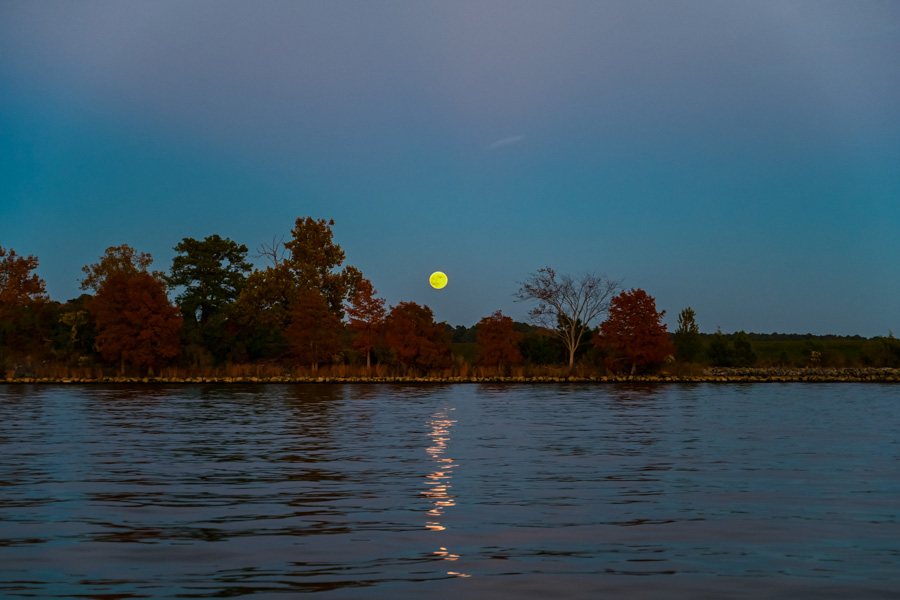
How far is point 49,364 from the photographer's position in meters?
66.9

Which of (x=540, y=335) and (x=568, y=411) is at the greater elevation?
(x=540, y=335)

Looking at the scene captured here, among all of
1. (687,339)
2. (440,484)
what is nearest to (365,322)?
(687,339)

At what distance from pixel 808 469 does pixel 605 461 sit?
3574 millimetres

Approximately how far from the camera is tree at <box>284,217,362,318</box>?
7562cm

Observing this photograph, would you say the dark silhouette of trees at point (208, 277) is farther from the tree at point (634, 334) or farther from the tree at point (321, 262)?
the tree at point (634, 334)

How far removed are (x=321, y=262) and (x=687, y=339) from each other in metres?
31.1

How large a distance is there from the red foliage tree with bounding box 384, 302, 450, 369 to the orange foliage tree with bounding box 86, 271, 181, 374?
15455mm

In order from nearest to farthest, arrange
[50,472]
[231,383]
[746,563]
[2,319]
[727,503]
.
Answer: [746,563], [727,503], [50,472], [231,383], [2,319]

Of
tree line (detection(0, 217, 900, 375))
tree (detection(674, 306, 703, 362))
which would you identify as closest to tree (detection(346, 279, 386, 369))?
tree line (detection(0, 217, 900, 375))

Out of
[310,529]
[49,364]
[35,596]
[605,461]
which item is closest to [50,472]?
[310,529]

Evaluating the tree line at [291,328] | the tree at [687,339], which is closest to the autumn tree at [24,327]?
the tree line at [291,328]

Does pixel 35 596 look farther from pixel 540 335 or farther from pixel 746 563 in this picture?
pixel 540 335

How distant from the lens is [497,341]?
64.9m

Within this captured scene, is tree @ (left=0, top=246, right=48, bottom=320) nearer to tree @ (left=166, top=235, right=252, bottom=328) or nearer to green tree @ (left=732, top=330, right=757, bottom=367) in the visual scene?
tree @ (left=166, top=235, right=252, bottom=328)
